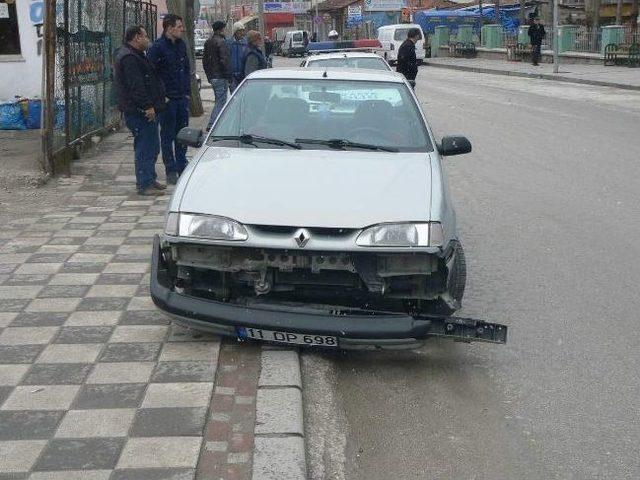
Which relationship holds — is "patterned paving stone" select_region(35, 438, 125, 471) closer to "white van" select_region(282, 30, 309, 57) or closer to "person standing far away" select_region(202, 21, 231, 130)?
"person standing far away" select_region(202, 21, 231, 130)

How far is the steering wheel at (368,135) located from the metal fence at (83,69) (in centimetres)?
527

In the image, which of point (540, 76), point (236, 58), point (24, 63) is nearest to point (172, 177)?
point (24, 63)

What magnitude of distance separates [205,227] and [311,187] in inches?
26.4

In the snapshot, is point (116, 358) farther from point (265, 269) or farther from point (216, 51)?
point (216, 51)

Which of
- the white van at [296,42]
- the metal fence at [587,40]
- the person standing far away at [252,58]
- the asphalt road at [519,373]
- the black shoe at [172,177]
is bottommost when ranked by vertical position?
the asphalt road at [519,373]

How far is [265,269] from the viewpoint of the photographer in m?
5.17

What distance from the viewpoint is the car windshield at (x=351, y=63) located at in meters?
13.4

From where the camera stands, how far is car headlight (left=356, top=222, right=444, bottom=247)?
199 inches

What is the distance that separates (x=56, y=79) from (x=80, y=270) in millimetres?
4775

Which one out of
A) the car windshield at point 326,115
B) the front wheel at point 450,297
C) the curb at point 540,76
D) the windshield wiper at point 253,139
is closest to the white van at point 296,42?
the curb at point 540,76

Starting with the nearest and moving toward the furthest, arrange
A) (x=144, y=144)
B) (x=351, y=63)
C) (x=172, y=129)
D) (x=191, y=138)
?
1. (x=191, y=138)
2. (x=144, y=144)
3. (x=172, y=129)
4. (x=351, y=63)

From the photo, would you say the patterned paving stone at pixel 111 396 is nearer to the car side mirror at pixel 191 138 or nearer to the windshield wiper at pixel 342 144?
the windshield wiper at pixel 342 144

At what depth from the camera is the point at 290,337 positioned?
5141 millimetres

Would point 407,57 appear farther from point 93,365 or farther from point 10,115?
point 93,365
